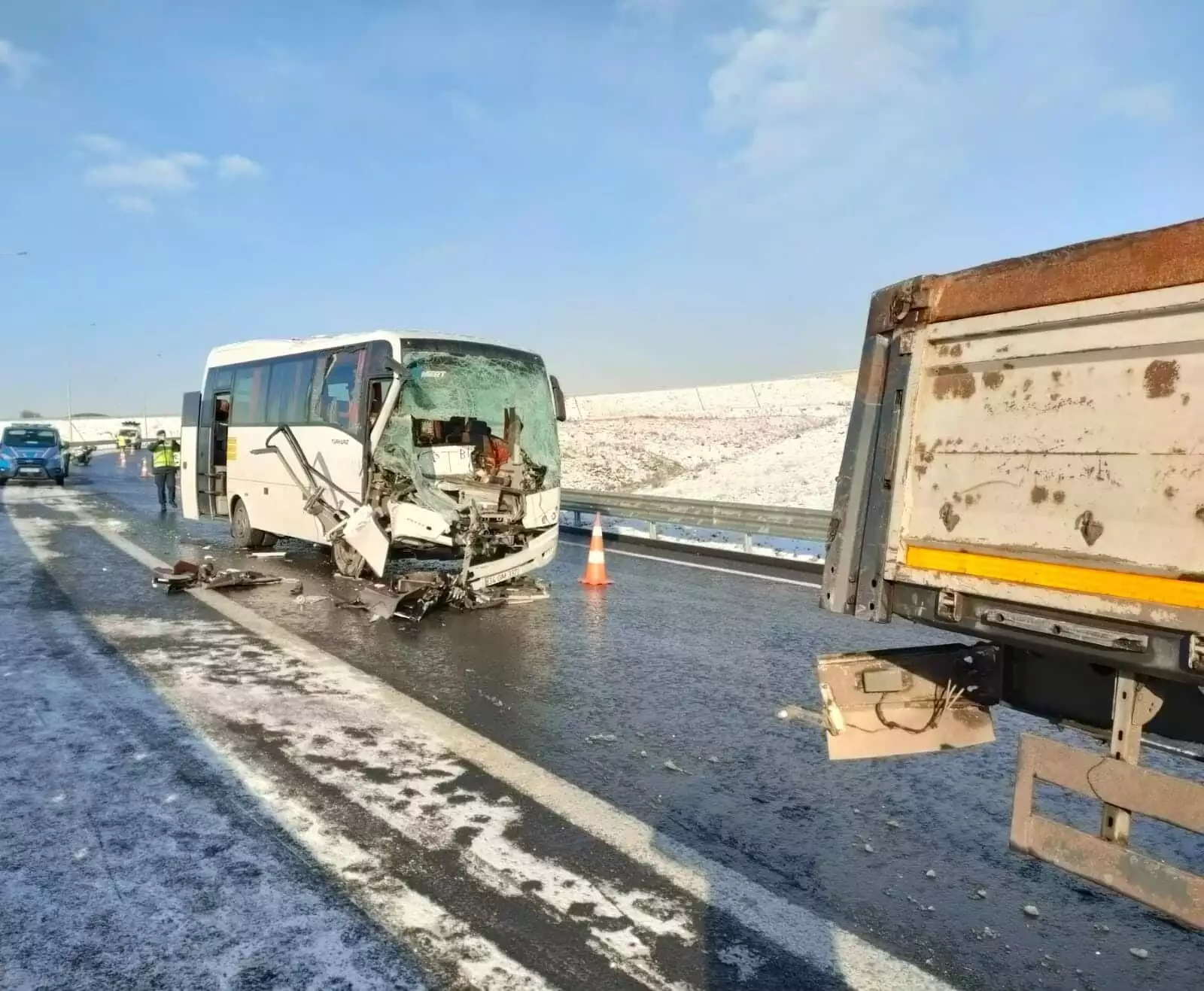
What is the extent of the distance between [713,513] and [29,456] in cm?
2363

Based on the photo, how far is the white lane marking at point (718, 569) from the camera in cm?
1191

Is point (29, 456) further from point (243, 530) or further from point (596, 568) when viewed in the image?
point (596, 568)

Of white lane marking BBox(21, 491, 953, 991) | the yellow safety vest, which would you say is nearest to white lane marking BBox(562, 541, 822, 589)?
white lane marking BBox(21, 491, 953, 991)

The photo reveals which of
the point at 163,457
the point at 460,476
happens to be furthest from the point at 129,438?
the point at 460,476

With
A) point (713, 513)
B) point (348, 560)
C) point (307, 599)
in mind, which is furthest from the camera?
point (713, 513)

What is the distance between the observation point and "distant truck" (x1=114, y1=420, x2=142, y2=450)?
63938 millimetres

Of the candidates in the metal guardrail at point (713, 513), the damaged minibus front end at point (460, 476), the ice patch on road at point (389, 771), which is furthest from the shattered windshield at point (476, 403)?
the ice patch on road at point (389, 771)

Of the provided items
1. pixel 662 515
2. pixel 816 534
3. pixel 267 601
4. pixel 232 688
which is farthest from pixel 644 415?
pixel 232 688

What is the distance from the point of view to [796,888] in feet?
12.2

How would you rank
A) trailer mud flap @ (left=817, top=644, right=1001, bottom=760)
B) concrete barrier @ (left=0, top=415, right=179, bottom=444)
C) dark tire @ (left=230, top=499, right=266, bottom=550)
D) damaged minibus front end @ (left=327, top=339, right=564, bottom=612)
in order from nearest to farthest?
trailer mud flap @ (left=817, top=644, right=1001, bottom=760) < damaged minibus front end @ (left=327, top=339, right=564, bottom=612) < dark tire @ (left=230, top=499, right=266, bottom=550) < concrete barrier @ (left=0, top=415, right=179, bottom=444)

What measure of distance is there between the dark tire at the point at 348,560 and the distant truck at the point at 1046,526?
8.74 m

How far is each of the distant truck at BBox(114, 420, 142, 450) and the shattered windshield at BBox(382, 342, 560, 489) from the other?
58.4m

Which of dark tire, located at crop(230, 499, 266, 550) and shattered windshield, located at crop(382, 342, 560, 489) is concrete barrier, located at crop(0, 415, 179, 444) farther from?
shattered windshield, located at crop(382, 342, 560, 489)

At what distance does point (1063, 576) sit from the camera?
2830mm
